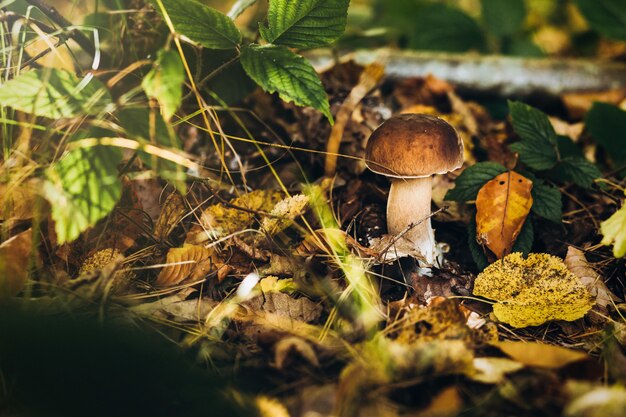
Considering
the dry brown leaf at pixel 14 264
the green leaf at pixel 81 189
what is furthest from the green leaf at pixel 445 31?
the dry brown leaf at pixel 14 264

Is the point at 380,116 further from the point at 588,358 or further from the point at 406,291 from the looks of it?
the point at 588,358

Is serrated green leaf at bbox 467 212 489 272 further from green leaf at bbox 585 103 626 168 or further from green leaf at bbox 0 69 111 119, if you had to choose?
green leaf at bbox 0 69 111 119

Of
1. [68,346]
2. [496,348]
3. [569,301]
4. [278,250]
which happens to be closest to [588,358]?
[496,348]

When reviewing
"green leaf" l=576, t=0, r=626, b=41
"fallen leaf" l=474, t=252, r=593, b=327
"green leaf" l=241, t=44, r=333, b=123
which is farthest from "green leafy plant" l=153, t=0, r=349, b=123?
"green leaf" l=576, t=0, r=626, b=41

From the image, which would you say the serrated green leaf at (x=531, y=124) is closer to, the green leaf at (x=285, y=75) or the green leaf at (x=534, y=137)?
the green leaf at (x=534, y=137)

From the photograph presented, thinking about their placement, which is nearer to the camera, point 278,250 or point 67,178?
point 67,178

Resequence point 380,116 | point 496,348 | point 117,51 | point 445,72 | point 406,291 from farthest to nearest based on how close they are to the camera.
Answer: point 445,72 → point 380,116 → point 117,51 → point 406,291 → point 496,348

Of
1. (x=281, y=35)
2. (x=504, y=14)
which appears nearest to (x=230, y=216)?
(x=281, y=35)
